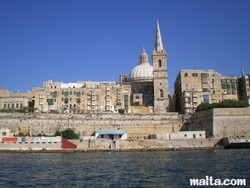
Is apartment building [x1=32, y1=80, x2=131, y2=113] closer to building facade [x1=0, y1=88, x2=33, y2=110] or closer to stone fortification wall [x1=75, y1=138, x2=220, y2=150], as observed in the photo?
building facade [x1=0, y1=88, x2=33, y2=110]

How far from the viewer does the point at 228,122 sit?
5059 cm

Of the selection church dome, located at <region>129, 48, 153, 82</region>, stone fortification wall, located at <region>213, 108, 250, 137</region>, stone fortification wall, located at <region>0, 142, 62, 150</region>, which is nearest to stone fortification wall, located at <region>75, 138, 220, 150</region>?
stone fortification wall, located at <region>0, 142, 62, 150</region>

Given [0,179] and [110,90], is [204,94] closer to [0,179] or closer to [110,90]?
[110,90]

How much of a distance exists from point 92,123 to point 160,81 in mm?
16874

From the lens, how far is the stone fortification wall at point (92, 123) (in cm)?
5394

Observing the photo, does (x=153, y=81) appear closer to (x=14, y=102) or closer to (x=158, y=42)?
(x=158, y=42)

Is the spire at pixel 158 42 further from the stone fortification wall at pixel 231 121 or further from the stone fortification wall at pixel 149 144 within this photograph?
the stone fortification wall at pixel 149 144

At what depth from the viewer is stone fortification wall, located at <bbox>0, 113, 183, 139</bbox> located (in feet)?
177

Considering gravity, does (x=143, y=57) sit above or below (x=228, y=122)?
above

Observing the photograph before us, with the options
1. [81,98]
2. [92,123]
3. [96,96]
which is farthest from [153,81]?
[92,123]

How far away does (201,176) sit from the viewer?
18484 mm

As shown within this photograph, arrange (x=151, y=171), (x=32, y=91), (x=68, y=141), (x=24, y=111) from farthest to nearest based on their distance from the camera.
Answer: (x=32, y=91) → (x=24, y=111) → (x=68, y=141) → (x=151, y=171)

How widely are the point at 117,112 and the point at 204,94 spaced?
55.7 feet

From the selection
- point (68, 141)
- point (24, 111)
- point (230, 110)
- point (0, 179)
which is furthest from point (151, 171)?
point (24, 111)
